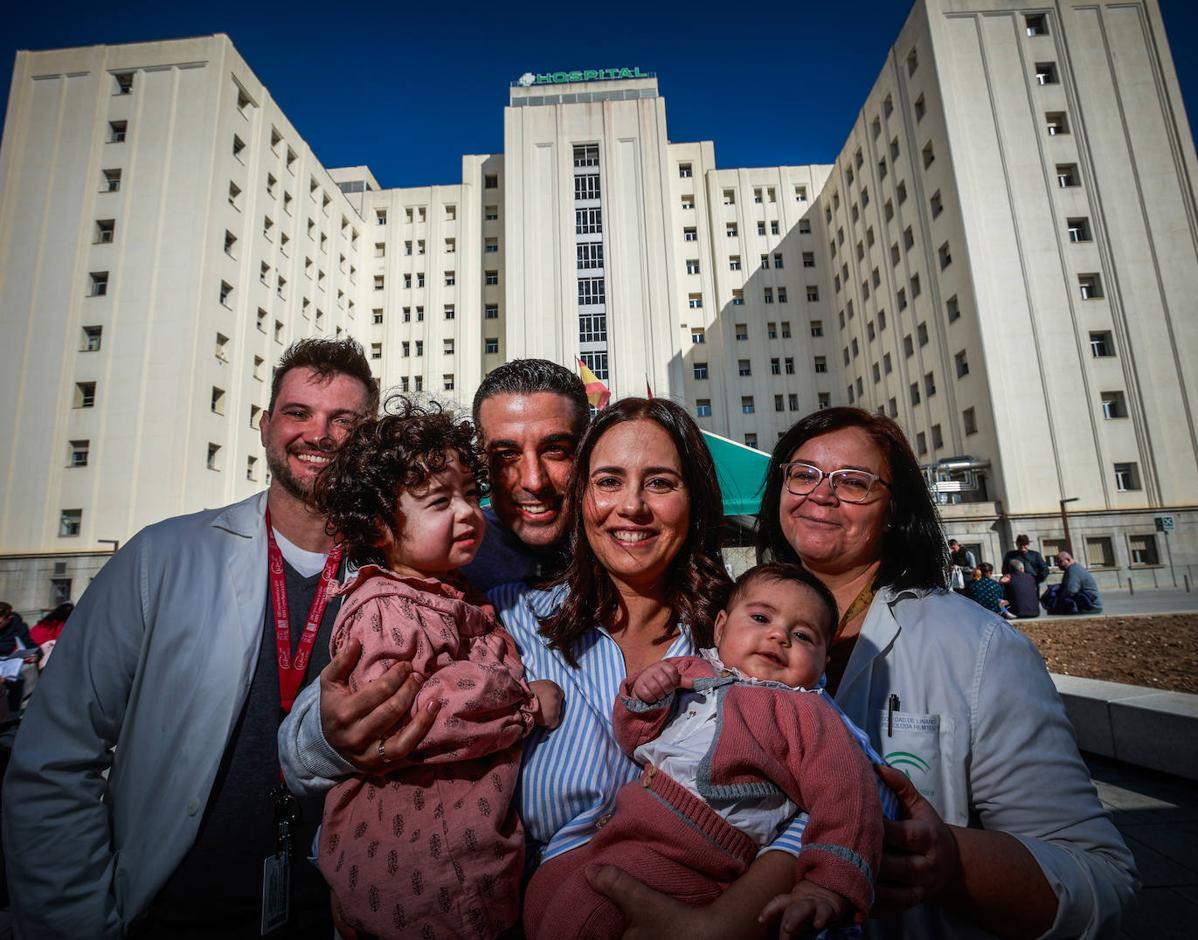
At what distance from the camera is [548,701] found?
1.95 m

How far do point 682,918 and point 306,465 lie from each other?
249cm

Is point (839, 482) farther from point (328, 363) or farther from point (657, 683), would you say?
point (328, 363)

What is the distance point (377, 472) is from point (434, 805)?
118 centimetres

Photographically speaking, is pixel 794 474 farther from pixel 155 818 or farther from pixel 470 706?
pixel 155 818

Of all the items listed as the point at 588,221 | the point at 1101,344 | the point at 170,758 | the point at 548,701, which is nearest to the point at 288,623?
the point at 170,758

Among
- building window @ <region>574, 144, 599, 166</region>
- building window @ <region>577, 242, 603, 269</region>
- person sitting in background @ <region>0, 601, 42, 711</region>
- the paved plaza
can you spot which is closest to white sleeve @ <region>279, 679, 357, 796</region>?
the paved plaza

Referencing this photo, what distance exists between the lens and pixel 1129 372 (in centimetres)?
2778

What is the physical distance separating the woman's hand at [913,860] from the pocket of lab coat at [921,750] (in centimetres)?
28

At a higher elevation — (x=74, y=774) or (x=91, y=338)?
(x=91, y=338)

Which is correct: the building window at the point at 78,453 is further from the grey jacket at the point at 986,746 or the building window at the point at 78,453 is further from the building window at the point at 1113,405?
the building window at the point at 1113,405

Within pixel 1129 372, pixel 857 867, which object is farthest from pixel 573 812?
pixel 1129 372

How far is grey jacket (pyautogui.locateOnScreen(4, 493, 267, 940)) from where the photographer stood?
2043mm

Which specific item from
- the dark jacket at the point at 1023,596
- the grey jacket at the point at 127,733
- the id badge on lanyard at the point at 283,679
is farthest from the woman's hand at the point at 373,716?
the dark jacket at the point at 1023,596

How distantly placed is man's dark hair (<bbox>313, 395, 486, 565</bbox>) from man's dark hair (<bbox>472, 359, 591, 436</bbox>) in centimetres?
69
